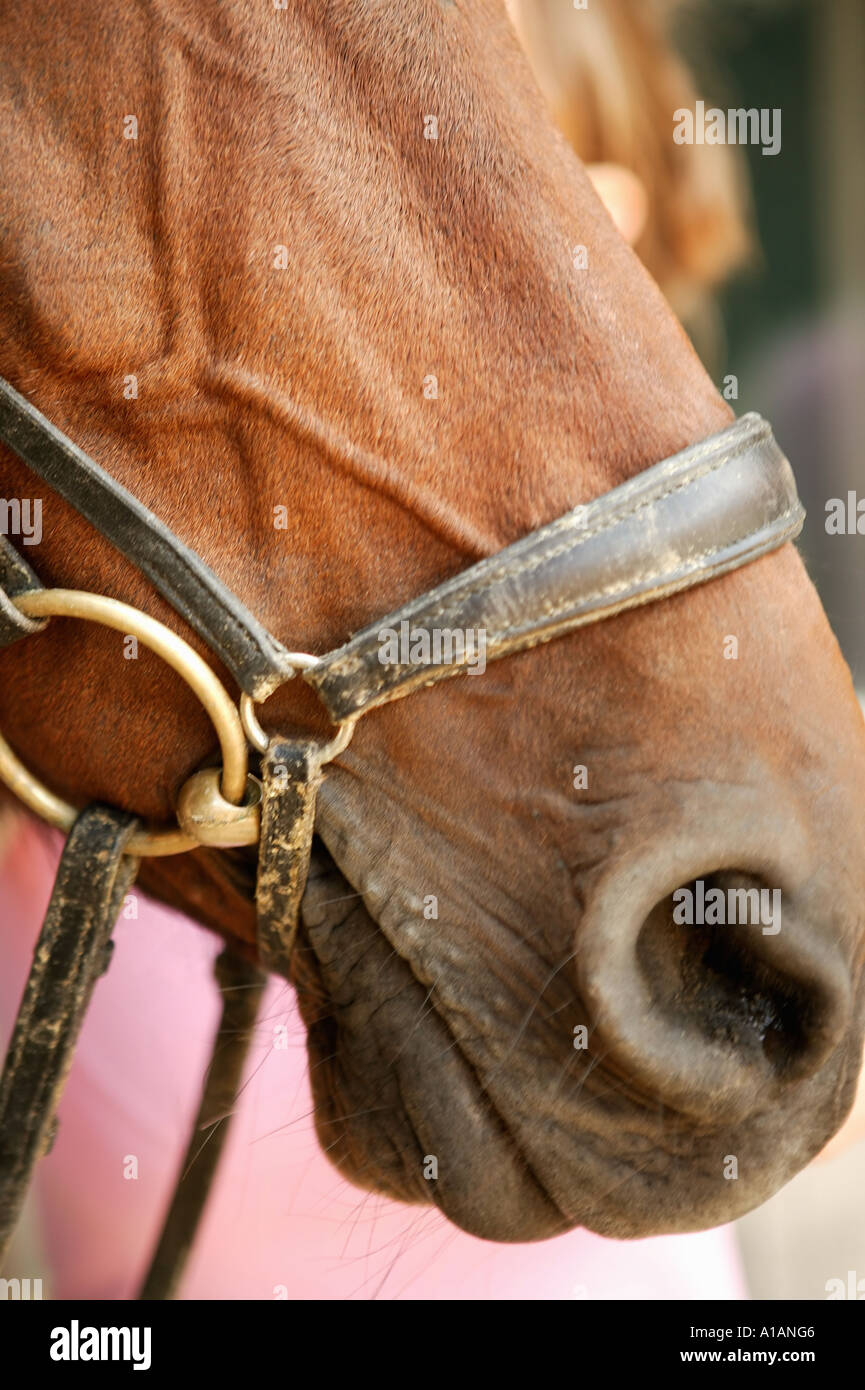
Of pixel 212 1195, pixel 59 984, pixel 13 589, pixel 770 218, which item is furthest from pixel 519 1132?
pixel 770 218

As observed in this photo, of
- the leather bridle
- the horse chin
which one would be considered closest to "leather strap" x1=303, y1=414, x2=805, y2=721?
the leather bridle

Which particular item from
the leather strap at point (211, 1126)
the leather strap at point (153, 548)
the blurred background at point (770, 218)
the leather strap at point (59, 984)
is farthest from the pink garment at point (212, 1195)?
the leather strap at point (153, 548)

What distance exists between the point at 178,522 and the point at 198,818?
0.65 feet

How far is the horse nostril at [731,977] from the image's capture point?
2.29 feet

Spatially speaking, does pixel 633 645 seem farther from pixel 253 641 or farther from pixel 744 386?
pixel 744 386

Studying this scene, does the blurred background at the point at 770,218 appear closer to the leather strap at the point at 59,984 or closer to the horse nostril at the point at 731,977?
the horse nostril at the point at 731,977

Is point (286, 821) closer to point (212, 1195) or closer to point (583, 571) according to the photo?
point (583, 571)

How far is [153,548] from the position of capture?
A: 0.73 metres

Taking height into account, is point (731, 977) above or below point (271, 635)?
below

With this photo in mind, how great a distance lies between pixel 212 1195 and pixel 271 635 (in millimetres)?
813

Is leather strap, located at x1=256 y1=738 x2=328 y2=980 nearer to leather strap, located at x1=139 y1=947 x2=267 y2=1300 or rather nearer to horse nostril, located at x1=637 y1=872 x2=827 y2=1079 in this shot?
horse nostril, located at x1=637 y1=872 x2=827 y2=1079

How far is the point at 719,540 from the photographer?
0.70m

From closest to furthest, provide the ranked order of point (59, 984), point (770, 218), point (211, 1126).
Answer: point (59, 984) → point (211, 1126) → point (770, 218)

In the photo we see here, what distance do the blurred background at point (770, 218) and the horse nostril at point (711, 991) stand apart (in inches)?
22.5
